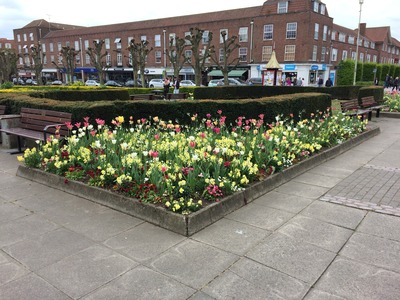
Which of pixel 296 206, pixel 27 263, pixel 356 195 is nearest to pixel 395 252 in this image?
pixel 296 206

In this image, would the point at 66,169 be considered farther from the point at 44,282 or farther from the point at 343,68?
the point at 343,68

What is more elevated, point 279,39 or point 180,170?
point 279,39

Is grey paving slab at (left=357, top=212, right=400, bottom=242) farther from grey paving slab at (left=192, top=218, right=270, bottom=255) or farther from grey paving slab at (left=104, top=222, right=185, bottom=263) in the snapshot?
grey paving slab at (left=104, top=222, right=185, bottom=263)

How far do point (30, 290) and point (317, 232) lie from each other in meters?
2.85

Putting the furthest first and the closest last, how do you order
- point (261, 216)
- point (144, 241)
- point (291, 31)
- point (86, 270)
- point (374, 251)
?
point (291, 31) < point (261, 216) < point (144, 241) < point (374, 251) < point (86, 270)

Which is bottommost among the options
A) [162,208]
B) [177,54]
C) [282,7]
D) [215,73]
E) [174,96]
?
[162,208]

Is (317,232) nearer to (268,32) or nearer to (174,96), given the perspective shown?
(174,96)

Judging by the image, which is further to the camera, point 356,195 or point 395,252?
point 356,195

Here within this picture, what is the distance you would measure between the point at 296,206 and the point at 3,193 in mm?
4170

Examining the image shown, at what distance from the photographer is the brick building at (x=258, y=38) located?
45.8m

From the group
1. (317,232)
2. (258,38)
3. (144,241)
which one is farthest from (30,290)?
(258,38)

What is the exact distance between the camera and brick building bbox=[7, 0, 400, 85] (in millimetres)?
45781

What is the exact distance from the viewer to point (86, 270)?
9.95 ft

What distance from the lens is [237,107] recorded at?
837 cm
